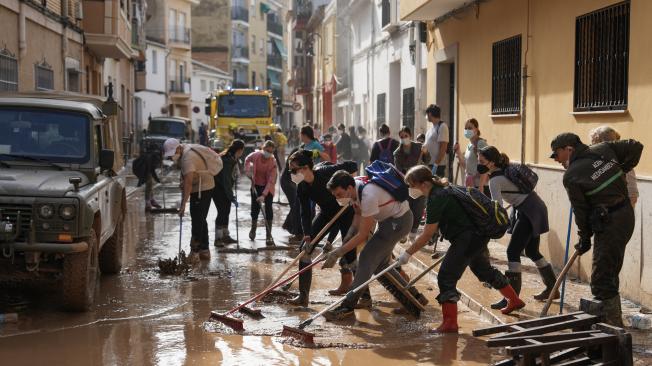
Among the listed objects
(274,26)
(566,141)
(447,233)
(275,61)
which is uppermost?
(274,26)

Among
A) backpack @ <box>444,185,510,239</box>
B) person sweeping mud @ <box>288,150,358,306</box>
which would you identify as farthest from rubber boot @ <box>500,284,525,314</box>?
person sweeping mud @ <box>288,150,358,306</box>

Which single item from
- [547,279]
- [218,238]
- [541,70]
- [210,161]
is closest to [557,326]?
[547,279]

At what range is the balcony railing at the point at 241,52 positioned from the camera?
260 feet

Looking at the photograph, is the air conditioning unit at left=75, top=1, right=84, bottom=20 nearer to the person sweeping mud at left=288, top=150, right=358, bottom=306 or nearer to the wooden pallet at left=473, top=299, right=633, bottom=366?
the person sweeping mud at left=288, top=150, right=358, bottom=306

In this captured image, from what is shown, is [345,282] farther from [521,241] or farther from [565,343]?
[565,343]

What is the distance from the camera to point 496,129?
14000 millimetres

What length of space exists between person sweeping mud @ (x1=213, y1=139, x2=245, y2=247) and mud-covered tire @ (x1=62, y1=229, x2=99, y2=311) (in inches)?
178

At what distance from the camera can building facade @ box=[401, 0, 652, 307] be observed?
8.98 metres

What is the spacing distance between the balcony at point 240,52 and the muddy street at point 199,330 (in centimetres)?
6909

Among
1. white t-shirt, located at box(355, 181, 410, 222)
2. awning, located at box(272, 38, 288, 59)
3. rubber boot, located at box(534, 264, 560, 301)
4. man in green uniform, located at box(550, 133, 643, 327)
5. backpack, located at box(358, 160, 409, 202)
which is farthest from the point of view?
awning, located at box(272, 38, 288, 59)

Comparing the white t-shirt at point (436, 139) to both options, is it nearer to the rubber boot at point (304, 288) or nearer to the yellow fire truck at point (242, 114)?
the rubber boot at point (304, 288)

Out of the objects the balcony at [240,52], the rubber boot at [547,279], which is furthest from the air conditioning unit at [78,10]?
the balcony at [240,52]

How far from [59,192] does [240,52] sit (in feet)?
239

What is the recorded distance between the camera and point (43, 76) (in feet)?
67.2
